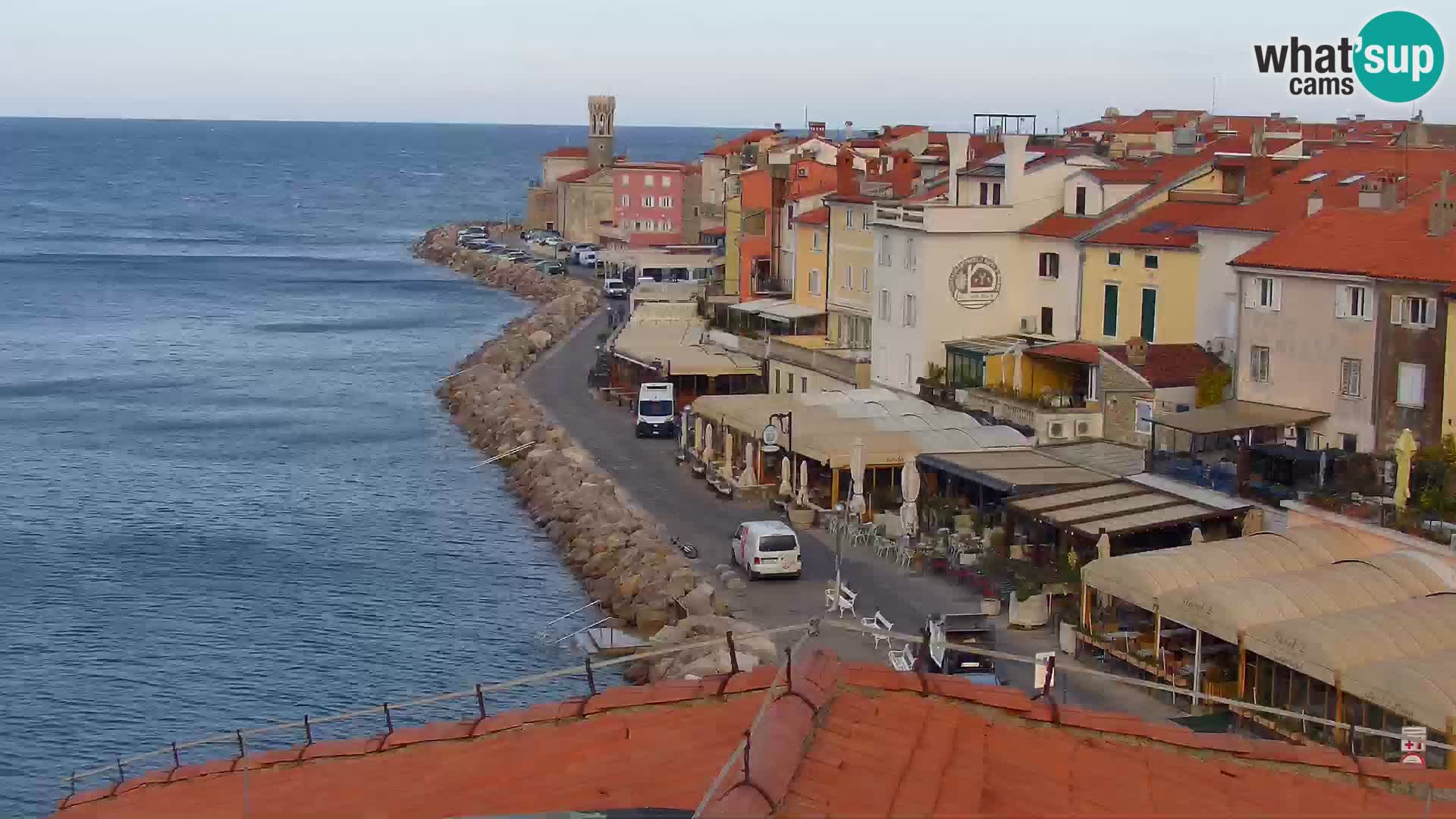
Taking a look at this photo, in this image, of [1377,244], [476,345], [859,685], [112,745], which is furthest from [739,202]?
[859,685]

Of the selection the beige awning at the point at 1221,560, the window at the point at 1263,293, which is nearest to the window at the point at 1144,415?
the window at the point at 1263,293

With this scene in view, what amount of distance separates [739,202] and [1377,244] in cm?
3360

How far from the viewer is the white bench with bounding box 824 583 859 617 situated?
27.3 metres

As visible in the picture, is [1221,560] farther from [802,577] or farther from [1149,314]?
[1149,314]

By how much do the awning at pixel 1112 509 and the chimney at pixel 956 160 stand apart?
46.8 ft

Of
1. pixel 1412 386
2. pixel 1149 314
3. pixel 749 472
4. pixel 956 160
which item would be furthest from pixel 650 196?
pixel 1412 386

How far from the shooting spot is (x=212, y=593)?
113ft

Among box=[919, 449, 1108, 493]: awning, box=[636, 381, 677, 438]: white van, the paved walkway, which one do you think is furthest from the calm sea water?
box=[919, 449, 1108, 493]: awning

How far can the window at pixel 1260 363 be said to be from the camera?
30.5 meters

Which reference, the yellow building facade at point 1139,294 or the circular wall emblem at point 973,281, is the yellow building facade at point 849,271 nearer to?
the circular wall emblem at point 973,281

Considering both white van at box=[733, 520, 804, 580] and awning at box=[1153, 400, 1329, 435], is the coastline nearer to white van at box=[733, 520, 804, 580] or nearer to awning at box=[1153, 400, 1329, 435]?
white van at box=[733, 520, 804, 580]

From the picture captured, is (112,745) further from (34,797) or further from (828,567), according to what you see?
(828,567)

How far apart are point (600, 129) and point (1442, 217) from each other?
91953 millimetres

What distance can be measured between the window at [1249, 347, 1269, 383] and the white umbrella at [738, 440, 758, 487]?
10.9 meters
